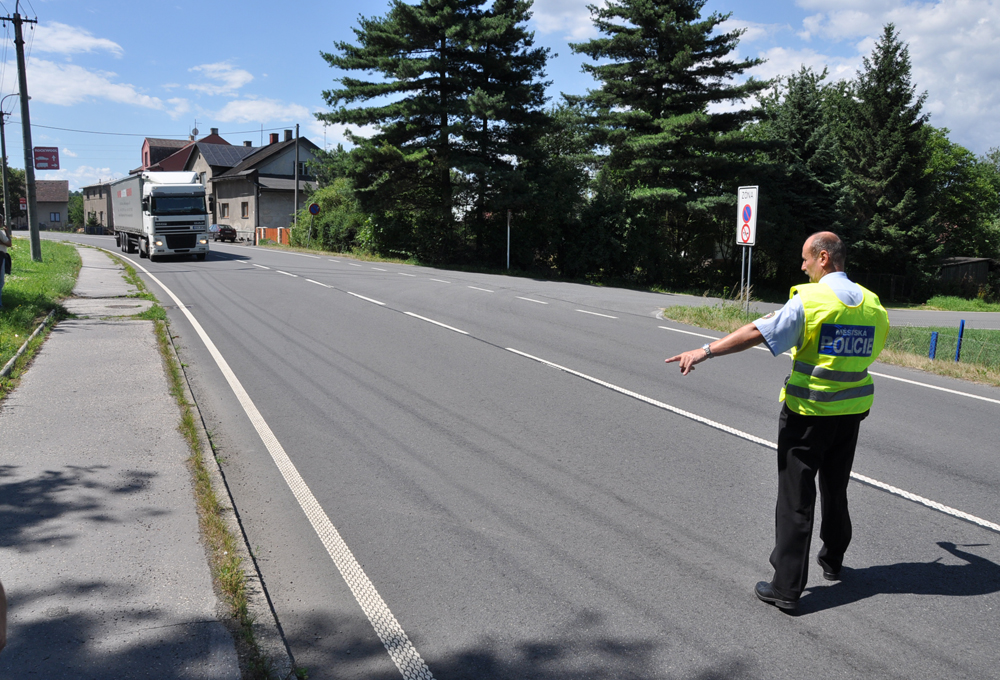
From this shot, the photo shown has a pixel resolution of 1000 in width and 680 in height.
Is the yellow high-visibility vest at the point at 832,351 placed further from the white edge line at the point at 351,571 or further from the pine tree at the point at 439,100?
the pine tree at the point at 439,100

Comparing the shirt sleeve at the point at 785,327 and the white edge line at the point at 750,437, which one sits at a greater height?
the shirt sleeve at the point at 785,327

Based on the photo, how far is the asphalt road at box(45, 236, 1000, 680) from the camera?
338 centimetres

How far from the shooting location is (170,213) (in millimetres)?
29406

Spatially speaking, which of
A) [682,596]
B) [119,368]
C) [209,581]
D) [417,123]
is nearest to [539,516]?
[682,596]

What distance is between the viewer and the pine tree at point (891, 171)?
135 ft

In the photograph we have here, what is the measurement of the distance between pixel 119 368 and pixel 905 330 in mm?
14576

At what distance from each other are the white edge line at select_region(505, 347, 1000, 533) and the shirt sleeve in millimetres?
2388

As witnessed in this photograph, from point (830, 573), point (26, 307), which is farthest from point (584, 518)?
point (26, 307)

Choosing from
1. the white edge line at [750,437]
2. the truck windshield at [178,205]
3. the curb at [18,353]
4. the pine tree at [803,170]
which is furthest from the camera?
the pine tree at [803,170]

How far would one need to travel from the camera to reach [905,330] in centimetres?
1512

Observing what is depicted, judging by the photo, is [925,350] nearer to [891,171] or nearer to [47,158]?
[891,171]

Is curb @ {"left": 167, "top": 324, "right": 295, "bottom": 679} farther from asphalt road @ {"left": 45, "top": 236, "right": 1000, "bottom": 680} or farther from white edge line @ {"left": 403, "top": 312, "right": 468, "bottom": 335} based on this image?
white edge line @ {"left": 403, "top": 312, "right": 468, "bottom": 335}

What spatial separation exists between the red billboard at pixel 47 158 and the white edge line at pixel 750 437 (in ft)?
141

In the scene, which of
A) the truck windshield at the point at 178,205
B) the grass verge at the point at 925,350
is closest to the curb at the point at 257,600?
the grass verge at the point at 925,350
